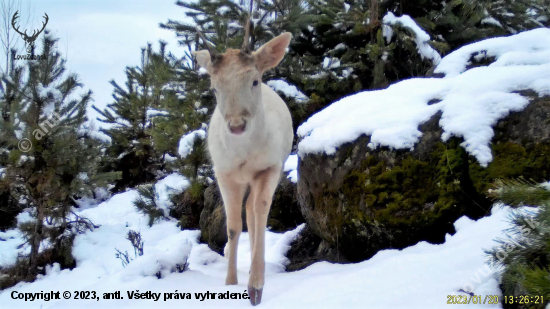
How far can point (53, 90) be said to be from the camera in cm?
901

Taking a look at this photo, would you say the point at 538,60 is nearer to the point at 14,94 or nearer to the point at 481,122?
the point at 481,122

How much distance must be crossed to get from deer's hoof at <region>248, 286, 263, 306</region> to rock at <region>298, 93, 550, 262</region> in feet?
5.19

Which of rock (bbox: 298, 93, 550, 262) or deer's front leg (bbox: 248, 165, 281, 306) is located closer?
deer's front leg (bbox: 248, 165, 281, 306)

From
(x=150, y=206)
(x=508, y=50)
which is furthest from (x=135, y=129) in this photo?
(x=508, y=50)

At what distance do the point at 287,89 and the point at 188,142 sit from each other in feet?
8.44

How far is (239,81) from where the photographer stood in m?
3.44

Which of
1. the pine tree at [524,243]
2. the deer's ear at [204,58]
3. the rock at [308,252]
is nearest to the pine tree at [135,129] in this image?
the rock at [308,252]

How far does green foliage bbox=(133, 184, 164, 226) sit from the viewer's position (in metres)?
9.73

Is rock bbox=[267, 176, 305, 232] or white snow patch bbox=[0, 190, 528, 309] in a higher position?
rock bbox=[267, 176, 305, 232]

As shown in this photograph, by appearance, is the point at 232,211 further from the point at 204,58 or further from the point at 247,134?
the point at 204,58

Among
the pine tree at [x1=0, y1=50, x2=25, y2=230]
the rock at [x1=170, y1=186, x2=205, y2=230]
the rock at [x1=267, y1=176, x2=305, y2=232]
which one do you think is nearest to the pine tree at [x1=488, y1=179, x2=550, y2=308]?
the rock at [x1=267, y1=176, x2=305, y2=232]

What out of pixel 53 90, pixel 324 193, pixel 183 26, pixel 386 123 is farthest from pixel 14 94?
pixel 386 123

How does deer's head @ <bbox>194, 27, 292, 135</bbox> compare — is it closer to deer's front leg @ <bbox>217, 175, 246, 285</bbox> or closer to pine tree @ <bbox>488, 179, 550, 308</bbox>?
deer's front leg @ <bbox>217, 175, 246, 285</bbox>

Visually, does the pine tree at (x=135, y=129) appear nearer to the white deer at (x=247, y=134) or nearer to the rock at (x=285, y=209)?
the rock at (x=285, y=209)
